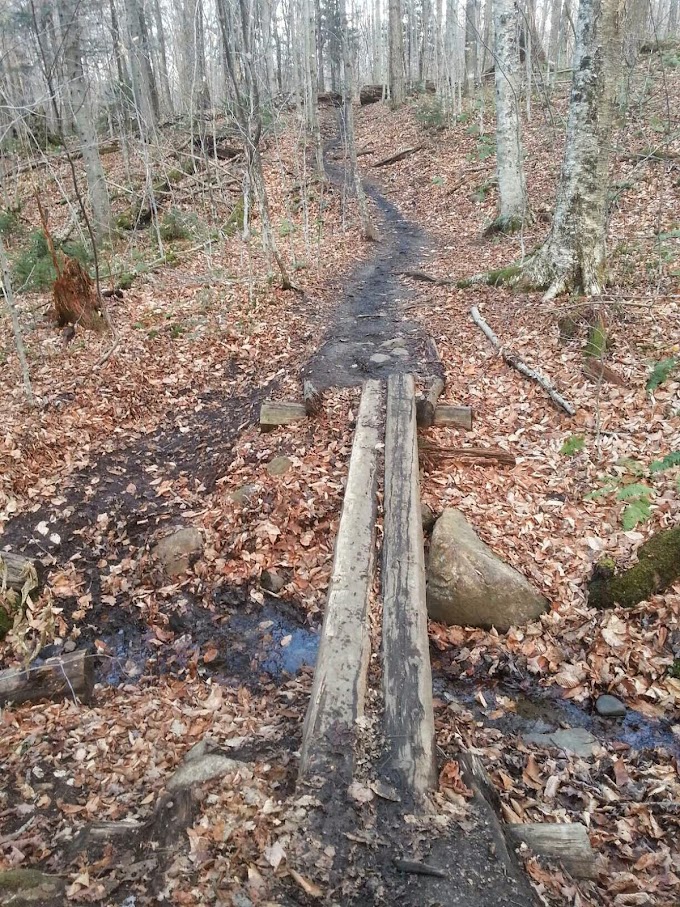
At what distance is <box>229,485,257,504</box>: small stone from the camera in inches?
219

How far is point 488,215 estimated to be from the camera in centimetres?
1402

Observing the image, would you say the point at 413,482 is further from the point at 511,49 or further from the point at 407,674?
the point at 511,49

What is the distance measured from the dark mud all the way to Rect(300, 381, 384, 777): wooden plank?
2295 millimetres

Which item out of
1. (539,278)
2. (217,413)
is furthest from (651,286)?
(217,413)

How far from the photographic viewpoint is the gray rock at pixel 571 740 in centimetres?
338

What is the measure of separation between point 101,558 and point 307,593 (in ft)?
6.93

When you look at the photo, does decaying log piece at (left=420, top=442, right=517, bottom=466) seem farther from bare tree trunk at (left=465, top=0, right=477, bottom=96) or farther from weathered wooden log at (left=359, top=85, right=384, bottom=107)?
weathered wooden log at (left=359, top=85, right=384, bottom=107)

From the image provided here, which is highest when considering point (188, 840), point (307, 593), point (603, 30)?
point (603, 30)

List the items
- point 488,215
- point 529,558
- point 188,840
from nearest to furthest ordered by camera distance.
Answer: point 188,840
point 529,558
point 488,215

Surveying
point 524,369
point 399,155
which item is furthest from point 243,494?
point 399,155

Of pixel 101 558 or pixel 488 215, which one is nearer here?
pixel 101 558

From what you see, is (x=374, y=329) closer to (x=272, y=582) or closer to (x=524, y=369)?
(x=524, y=369)

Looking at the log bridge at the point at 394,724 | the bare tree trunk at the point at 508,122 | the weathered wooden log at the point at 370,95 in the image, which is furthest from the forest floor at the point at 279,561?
the weathered wooden log at the point at 370,95

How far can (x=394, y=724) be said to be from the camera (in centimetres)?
290
